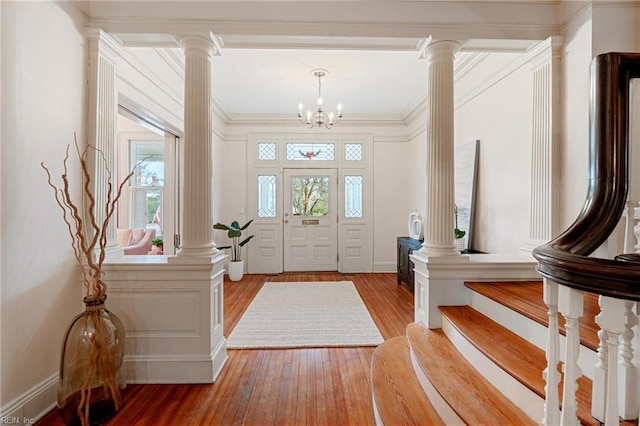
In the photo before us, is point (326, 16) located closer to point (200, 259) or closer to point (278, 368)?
point (200, 259)

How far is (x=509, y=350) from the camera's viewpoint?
160cm

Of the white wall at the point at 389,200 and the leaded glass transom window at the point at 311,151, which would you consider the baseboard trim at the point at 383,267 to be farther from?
the leaded glass transom window at the point at 311,151

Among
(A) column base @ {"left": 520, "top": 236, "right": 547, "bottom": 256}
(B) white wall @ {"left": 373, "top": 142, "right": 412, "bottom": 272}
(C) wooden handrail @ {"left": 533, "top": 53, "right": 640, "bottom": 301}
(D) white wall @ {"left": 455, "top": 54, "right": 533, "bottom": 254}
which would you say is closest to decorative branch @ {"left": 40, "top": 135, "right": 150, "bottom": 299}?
(C) wooden handrail @ {"left": 533, "top": 53, "right": 640, "bottom": 301}

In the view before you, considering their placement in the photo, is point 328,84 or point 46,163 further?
point 328,84

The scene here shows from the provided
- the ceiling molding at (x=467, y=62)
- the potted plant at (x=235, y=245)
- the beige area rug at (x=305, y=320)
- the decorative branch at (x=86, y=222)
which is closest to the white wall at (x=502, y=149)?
the ceiling molding at (x=467, y=62)

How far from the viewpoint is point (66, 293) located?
2.10 metres

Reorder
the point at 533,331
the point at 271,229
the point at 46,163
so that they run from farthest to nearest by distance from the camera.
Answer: the point at 271,229 → the point at 46,163 → the point at 533,331

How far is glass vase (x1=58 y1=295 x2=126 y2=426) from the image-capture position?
178cm

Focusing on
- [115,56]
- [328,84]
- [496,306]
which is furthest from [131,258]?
[328,84]

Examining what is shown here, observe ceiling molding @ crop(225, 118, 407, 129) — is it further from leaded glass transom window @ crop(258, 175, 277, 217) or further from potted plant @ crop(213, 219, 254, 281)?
potted plant @ crop(213, 219, 254, 281)

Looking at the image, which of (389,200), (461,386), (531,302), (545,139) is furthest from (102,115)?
(389,200)

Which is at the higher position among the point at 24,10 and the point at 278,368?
the point at 24,10

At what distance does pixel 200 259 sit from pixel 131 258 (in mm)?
641

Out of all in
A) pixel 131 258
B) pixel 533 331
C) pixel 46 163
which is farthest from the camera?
pixel 131 258
